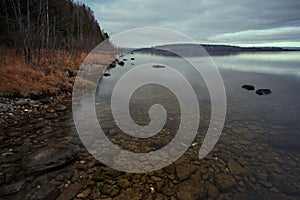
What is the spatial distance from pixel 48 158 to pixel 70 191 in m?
1.43

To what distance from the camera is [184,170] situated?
18.8 ft

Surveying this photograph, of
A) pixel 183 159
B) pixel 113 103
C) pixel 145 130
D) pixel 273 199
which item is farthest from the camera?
pixel 113 103

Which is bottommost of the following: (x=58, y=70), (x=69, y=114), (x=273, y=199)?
(x=273, y=199)

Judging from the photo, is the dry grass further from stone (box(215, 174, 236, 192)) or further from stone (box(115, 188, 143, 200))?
stone (box(215, 174, 236, 192))

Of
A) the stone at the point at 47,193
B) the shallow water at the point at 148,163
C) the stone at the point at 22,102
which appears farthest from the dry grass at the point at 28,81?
the stone at the point at 47,193

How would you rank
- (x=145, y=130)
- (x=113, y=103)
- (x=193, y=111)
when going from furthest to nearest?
(x=113, y=103) → (x=193, y=111) → (x=145, y=130)

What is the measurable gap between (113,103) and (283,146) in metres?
9.07

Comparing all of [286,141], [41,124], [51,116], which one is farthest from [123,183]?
[286,141]

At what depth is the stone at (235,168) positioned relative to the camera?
571 centimetres

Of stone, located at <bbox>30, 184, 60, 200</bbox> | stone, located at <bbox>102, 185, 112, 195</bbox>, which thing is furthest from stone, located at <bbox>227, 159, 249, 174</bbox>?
stone, located at <bbox>30, 184, 60, 200</bbox>

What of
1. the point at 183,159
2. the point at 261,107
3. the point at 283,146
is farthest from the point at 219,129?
the point at 261,107

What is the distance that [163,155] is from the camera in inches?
258

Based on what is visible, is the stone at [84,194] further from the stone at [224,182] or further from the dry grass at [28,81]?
the dry grass at [28,81]

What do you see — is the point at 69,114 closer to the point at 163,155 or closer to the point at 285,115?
the point at 163,155
